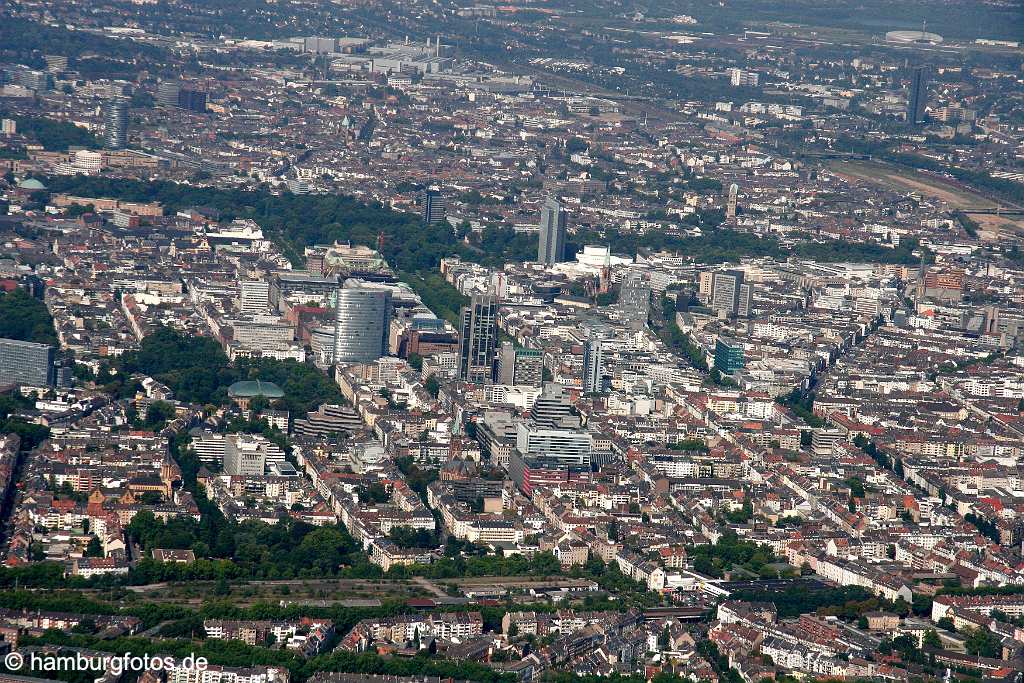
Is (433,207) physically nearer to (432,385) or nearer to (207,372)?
(432,385)

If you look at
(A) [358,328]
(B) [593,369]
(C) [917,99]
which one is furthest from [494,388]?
(C) [917,99]

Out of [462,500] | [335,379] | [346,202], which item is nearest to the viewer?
[462,500]

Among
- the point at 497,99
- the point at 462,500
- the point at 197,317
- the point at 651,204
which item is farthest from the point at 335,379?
the point at 497,99

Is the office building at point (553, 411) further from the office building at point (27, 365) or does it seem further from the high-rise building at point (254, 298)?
the high-rise building at point (254, 298)

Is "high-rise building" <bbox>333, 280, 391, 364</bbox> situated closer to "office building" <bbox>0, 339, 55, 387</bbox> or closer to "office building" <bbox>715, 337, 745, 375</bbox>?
"office building" <bbox>0, 339, 55, 387</bbox>

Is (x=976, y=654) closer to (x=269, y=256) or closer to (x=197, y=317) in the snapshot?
(x=197, y=317)

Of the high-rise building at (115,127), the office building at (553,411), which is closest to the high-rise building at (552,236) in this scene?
the high-rise building at (115,127)
